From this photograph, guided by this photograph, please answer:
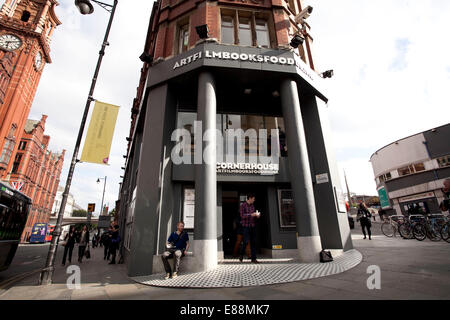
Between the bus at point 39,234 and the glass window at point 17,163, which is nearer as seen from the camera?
the bus at point 39,234

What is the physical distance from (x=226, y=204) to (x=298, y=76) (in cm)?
725

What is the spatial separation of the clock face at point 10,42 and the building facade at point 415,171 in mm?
73943

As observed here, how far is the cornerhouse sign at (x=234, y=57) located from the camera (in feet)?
29.2

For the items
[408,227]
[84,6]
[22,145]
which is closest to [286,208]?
[408,227]

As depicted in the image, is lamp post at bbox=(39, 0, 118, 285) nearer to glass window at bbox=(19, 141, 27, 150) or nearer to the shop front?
the shop front

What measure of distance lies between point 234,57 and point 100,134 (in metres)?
6.54

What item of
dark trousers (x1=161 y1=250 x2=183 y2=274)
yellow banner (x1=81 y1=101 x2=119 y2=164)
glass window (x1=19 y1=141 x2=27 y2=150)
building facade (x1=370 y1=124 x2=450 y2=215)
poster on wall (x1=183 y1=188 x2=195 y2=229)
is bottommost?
dark trousers (x1=161 y1=250 x2=183 y2=274)

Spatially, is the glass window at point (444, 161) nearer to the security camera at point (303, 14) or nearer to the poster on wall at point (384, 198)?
the poster on wall at point (384, 198)

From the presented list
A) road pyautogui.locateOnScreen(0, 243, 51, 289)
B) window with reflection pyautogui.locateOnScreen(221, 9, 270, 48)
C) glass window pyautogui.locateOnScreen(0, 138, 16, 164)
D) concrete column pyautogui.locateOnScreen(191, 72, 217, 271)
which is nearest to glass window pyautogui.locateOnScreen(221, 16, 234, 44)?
window with reflection pyautogui.locateOnScreen(221, 9, 270, 48)

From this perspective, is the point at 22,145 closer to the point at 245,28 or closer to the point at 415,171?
the point at 245,28

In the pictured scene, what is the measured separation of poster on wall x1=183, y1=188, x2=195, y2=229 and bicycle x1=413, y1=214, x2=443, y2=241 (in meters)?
11.9

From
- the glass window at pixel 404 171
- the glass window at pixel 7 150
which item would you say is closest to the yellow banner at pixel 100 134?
the glass window at pixel 404 171

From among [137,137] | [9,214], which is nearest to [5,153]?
[137,137]

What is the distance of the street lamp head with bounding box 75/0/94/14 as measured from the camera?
7047mm
